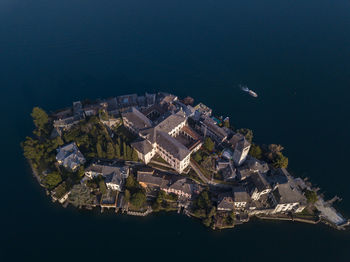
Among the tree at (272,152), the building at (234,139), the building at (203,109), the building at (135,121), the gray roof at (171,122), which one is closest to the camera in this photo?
the tree at (272,152)

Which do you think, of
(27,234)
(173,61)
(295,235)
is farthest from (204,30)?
(27,234)

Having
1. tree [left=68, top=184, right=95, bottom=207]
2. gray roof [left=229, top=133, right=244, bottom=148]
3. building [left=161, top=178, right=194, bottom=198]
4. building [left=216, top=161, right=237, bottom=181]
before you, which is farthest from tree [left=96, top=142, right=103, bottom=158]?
gray roof [left=229, top=133, right=244, bottom=148]

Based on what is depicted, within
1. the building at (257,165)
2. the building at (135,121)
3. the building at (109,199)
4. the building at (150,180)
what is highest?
the building at (135,121)

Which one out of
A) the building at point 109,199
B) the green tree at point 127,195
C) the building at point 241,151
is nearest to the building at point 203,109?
the building at point 241,151

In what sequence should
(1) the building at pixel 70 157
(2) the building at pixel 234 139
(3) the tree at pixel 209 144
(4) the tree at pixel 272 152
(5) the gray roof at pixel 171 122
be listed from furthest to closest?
(2) the building at pixel 234 139 < (5) the gray roof at pixel 171 122 < (4) the tree at pixel 272 152 < (3) the tree at pixel 209 144 < (1) the building at pixel 70 157

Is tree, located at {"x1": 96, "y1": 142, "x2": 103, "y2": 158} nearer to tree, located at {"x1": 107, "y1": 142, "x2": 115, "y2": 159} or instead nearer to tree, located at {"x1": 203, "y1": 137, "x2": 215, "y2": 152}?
tree, located at {"x1": 107, "y1": 142, "x2": 115, "y2": 159}

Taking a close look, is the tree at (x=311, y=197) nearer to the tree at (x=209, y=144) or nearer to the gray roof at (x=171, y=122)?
the tree at (x=209, y=144)

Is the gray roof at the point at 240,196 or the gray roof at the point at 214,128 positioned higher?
the gray roof at the point at 214,128
